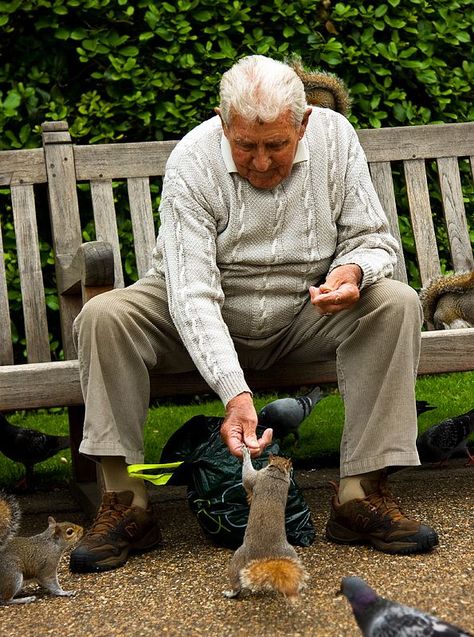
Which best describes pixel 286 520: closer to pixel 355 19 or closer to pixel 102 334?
pixel 102 334

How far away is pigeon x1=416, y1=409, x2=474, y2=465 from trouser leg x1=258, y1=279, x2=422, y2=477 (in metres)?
1.25

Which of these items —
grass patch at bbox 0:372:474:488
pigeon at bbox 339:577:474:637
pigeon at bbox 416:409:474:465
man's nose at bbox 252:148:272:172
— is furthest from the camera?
grass patch at bbox 0:372:474:488

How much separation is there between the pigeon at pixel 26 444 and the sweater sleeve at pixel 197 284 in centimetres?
132

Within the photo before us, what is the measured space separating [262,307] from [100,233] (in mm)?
1131

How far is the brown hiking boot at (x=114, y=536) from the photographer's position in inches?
139

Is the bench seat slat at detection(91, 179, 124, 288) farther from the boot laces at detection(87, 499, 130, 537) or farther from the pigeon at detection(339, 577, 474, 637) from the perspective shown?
the pigeon at detection(339, 577, 474, 637)

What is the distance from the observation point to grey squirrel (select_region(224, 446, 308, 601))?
119 inches

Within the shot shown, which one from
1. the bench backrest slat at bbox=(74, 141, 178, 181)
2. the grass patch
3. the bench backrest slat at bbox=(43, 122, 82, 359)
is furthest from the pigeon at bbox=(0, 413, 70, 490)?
the bench backrest slat at bbox=(74, 141, 178, 181)

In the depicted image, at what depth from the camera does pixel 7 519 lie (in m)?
3.32

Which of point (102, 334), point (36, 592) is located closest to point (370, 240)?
point (102, 334)

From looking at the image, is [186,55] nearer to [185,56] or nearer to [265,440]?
[185,56]

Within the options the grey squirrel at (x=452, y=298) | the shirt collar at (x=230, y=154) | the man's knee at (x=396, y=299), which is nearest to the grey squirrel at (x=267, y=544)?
the man's knee at (x=396, y=299)

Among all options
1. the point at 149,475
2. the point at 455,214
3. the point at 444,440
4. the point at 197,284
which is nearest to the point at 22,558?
the point at 149,475

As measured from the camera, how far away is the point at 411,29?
5.84 m
